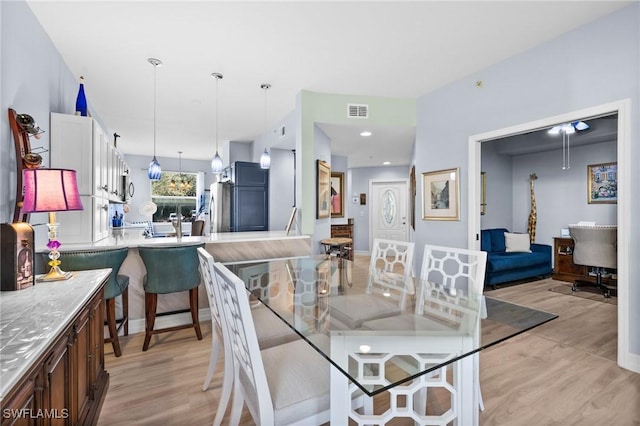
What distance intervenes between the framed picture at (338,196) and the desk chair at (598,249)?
13.9ft

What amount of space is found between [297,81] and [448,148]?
2.03 meters

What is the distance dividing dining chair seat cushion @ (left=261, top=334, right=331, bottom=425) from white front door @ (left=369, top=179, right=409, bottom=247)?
667 cm

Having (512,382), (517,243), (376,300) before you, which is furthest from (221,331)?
(517,243)

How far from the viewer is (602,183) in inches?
193

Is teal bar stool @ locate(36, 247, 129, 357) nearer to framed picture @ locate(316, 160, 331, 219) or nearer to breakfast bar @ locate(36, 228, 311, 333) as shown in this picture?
breakfast bar @ locate(36, 228, 311, 333)

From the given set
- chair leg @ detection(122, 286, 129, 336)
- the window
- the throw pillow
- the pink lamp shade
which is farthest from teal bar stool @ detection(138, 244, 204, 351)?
the window

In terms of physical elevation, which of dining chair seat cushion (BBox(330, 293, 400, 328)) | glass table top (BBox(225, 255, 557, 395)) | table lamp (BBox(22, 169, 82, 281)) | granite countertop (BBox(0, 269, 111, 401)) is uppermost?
table lamp (BBox(22, 169, 82, 281))

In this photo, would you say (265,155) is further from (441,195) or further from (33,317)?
(33,317)

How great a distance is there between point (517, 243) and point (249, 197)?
15.9ft

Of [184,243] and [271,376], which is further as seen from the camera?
[184,243]

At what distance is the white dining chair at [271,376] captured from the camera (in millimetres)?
1088

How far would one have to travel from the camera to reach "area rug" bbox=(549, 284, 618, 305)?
3.93 m

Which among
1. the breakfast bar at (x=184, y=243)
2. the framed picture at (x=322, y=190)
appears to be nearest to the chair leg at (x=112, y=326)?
the breakfast bar at (x=184, y=243)

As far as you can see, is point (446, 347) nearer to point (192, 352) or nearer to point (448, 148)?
point (192, 352)
